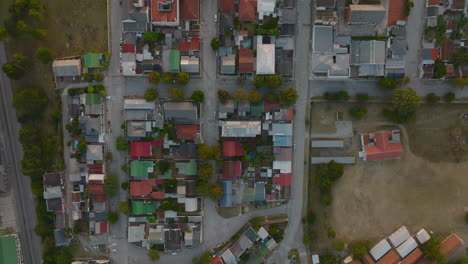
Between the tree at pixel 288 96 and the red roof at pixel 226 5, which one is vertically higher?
the red roof at pixel 226 5

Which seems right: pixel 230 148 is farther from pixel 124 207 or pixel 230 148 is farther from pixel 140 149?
pixel 124 207

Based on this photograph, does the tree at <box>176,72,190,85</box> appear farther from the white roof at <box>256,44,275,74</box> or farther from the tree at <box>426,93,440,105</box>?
the tree at <box>426,93,440,105</box>

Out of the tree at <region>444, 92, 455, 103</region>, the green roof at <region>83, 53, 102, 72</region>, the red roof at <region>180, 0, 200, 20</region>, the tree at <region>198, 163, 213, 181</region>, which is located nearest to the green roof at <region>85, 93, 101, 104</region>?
the green roof at <region>83, 53, 102, 72</region>

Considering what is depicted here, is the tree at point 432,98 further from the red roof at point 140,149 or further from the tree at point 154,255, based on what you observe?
the tree at point 154,255

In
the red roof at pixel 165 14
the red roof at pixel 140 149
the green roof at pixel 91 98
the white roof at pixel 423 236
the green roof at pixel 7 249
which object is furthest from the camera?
the white roof at pixel 423 236

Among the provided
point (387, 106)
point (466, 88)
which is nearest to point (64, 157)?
point (387, 106)

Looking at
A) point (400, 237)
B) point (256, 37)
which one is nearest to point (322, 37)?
point (256, 37)

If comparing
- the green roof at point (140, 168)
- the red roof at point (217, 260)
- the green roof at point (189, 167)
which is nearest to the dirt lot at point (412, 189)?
the red roof at point (217, 260)
